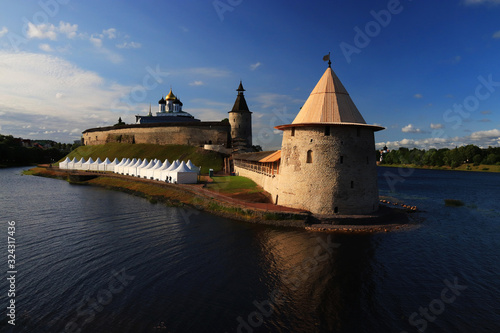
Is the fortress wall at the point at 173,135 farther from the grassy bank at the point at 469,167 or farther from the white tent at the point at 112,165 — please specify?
the grassy bank at the point at 469,167

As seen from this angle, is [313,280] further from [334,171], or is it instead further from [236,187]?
[236,187]

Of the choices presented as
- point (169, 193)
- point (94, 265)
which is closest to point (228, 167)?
point (169, 193)

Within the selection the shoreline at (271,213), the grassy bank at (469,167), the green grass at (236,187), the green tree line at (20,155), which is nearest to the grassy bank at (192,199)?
the shoreline at (271,213)

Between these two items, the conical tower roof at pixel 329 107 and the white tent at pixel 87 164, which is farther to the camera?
the white tent at pixel 87 164

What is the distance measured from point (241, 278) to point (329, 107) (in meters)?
15.9

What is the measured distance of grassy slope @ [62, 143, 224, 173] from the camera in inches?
2093

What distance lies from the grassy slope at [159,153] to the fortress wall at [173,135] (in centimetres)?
207

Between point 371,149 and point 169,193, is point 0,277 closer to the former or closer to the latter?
point 169,193

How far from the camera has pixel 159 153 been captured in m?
61.2

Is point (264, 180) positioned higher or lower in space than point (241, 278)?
higher

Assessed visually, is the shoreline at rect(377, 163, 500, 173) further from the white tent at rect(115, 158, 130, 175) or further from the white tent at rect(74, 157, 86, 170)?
the white tent at rect(74, 157, 86, 170)

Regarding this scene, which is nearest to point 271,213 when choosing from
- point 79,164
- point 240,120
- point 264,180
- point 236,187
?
point 264,180

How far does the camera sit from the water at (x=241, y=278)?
9312 millimetres

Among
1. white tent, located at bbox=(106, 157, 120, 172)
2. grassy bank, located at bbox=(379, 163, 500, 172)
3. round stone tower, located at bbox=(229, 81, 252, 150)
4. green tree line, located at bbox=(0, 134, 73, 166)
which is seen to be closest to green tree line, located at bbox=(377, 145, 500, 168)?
grassy bank, located at bbox=(379, 163, 500, 172)
